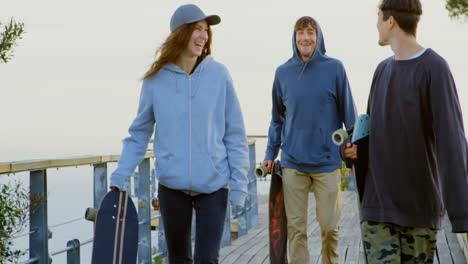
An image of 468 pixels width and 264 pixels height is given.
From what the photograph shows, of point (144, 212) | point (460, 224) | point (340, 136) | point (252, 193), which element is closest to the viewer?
point (460, 224)

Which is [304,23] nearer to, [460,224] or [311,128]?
[311,128]

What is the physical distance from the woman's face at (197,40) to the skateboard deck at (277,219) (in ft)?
5.13

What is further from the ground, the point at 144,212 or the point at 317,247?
the point at 144,212

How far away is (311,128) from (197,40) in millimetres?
1320

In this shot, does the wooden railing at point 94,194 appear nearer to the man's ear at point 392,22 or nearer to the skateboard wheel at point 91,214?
the skateboard wheel at point 91,214

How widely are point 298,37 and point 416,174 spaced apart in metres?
2.22

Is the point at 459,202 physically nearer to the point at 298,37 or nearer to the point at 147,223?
the point at 298,37

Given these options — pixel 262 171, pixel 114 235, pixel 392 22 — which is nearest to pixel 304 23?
pixel 262 171

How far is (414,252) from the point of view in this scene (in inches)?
134

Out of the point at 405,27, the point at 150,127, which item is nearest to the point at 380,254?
the point at 405,27

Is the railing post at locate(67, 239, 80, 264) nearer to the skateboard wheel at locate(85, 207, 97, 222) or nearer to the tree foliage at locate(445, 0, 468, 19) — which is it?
the skateboard wheel at locate(85, 207, 97, 222)

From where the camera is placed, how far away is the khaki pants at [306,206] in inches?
211

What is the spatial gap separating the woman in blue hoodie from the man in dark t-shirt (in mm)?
838

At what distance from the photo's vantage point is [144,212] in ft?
21.4
